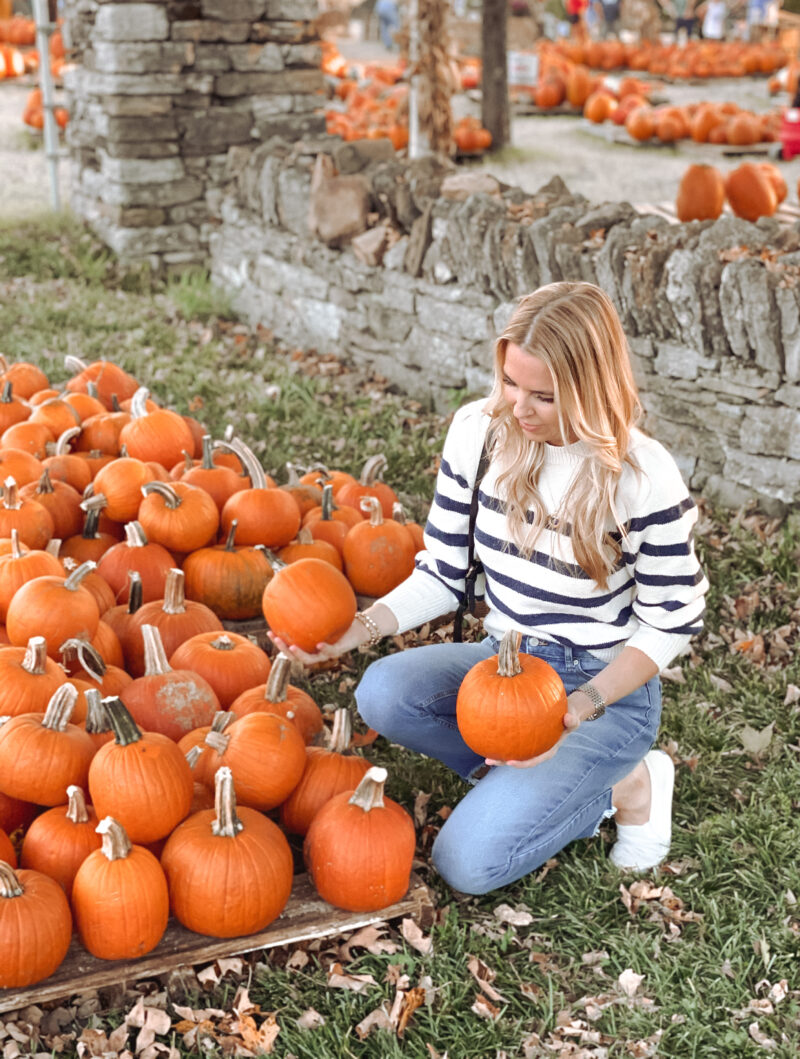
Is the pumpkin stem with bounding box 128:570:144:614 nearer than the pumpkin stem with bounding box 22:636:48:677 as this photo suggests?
No

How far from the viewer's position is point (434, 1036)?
2.29m

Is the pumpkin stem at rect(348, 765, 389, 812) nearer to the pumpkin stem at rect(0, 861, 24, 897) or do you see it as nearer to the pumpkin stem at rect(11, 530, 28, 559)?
the pumpkin stem at rect(0, 861, 24, 897)

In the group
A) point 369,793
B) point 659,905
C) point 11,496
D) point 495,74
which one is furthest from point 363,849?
point 495,74

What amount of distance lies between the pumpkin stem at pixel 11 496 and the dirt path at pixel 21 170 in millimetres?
5767

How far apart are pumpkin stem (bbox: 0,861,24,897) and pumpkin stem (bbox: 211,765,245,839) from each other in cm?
40

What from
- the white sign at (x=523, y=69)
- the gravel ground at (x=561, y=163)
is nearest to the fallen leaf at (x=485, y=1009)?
the gravel ground at (x=561, y=163)

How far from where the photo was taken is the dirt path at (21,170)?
899 centimetres

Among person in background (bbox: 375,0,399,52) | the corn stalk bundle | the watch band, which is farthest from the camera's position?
person in background (bbox: 375,0,399,52)

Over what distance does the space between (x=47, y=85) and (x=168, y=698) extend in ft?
24.7

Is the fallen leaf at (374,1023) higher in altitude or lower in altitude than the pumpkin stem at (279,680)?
lower

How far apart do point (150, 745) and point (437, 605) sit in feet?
2.69

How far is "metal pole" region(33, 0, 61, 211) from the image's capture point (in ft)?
27.8

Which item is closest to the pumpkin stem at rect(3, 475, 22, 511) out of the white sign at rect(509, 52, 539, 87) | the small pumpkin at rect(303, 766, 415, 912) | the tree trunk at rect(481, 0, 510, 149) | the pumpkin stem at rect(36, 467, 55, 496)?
the pumpkin stem at rect(36, 467, 55, 496)

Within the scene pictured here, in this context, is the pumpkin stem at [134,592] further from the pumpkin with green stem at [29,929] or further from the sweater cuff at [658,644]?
the sweater cuff at [658,644]
